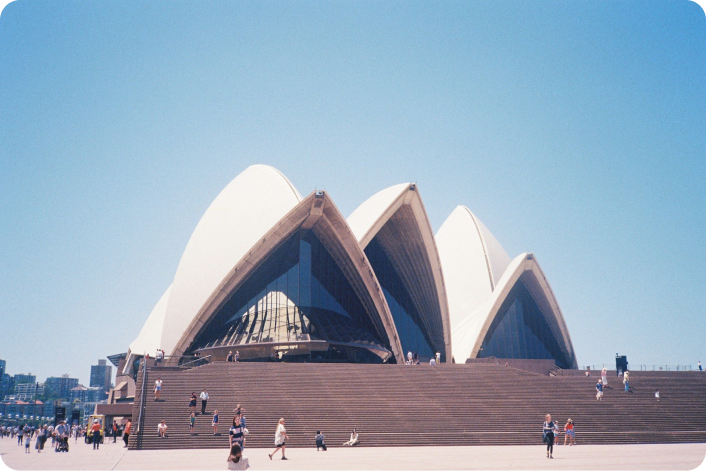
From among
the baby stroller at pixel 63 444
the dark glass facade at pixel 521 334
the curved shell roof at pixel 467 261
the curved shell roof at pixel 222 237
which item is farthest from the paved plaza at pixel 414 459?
the curved shell roof at pixel 467 261

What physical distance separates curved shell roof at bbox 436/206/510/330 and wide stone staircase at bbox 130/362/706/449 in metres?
15.9

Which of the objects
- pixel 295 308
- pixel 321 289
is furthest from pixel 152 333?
pixel 321 289

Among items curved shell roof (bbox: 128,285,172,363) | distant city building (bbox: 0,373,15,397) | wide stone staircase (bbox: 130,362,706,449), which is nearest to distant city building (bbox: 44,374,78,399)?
distant city building (bbox: 0,373,15,397)

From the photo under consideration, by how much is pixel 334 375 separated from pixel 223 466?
1099cm

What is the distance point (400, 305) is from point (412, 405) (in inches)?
663

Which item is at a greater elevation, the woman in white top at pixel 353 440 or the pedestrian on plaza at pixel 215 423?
the pedestrian on plaza at pixel 215 423

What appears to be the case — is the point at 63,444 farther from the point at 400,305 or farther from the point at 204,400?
the point at 400,305

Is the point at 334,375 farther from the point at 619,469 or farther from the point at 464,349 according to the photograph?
the point at 464,349

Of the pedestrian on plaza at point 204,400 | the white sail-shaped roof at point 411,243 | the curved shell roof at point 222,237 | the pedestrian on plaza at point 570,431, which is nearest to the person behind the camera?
the pedestrian on plaza at point 570,431

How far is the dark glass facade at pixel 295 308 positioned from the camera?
29.5 m

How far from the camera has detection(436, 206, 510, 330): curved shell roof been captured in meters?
40.1

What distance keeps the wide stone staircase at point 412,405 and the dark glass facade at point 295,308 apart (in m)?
5.98

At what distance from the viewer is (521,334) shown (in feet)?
127

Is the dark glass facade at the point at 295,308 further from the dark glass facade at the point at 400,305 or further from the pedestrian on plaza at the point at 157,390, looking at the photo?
the pedestrian on plaza at the point at 157,390
